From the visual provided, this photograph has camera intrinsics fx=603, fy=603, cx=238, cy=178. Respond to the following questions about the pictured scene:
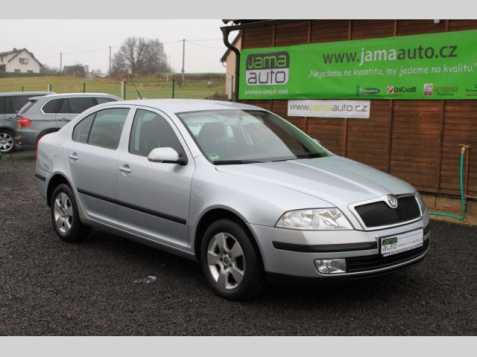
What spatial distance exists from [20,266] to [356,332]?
11.5 feet

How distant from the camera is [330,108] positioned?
387 inches

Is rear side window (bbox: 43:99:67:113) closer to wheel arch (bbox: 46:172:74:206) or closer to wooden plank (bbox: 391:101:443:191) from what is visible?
wheel arch (bbox: 46:172:74:206)

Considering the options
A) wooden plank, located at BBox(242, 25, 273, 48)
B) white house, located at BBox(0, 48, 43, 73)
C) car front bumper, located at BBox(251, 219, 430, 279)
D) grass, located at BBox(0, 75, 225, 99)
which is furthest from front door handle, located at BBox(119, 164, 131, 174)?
white house, located at BBox(0, 48, 43, 73)

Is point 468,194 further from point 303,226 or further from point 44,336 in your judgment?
point 44,336

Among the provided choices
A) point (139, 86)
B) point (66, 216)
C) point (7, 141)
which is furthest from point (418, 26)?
point (139, 86)

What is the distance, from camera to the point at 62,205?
6.97m

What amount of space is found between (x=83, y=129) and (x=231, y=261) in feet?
9.49

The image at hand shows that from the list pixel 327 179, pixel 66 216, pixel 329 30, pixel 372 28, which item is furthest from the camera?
pixel 329 30

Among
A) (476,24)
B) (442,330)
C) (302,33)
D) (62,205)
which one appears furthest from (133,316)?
(302,33)

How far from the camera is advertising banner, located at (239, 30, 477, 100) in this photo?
8.18m

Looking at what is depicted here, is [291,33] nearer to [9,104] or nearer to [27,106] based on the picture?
[27,106]

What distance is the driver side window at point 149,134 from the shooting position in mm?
5586

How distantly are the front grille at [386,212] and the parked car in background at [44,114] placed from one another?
41.7 feet

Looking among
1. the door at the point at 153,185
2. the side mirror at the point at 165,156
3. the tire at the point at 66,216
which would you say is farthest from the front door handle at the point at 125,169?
the tire at the point at 66,216
